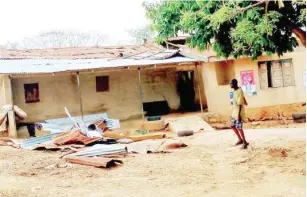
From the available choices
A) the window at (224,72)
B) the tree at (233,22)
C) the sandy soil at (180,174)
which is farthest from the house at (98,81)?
the tree at (233,22)

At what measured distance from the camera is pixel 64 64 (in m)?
15.8

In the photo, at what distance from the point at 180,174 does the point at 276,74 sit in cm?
1079

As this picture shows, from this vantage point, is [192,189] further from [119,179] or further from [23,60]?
[23,60]

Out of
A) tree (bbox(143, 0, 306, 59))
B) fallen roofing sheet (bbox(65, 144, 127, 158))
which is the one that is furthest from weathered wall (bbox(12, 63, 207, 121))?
tree (bbox(143, 0, 306, 59))

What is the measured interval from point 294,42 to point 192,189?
3.59m

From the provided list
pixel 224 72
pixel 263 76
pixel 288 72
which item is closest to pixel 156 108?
pixel 224 72

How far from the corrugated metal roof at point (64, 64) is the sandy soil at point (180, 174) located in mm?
4343

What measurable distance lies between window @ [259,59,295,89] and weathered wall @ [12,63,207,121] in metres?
3.92

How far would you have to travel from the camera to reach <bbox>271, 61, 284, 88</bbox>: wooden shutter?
17047 millimetres

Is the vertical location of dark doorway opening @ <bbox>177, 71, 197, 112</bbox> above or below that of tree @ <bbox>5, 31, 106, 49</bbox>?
below

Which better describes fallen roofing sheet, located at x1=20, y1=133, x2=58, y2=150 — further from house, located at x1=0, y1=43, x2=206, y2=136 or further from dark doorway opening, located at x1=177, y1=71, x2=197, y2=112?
dark doorway opening, located at x1=177, y1=71, x2=197, y2=112

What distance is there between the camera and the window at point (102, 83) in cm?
1675

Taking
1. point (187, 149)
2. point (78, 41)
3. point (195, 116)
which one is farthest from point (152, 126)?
point (78, 41)

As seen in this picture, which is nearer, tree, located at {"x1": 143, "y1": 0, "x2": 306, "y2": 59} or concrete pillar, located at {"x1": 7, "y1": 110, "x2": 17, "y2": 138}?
tree, located at {"x1": 143, "y1": 0, "x2": 306, "y2": 59}
